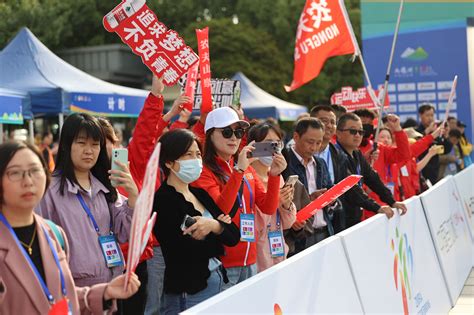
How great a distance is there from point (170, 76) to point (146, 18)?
45cm

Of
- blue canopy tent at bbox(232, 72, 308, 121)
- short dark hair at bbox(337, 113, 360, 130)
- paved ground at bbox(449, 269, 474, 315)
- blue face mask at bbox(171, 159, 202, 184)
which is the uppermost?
blue canopy tent at bbox(232, 72, 308, 121)

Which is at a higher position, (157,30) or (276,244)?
(157,30)

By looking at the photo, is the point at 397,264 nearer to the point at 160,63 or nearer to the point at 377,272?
the point at 377,272

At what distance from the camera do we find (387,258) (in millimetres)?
5566

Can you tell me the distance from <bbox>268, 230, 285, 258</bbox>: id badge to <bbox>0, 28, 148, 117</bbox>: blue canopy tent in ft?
25.1

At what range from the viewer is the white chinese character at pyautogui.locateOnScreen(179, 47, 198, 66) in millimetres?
5738

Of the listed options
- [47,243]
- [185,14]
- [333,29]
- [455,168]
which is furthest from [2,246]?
[185,14]

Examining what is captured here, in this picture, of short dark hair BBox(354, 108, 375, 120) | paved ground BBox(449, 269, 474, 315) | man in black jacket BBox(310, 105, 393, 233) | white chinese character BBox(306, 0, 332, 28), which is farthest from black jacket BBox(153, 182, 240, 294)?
white chinese character BBox(306, 0, 332, 28)

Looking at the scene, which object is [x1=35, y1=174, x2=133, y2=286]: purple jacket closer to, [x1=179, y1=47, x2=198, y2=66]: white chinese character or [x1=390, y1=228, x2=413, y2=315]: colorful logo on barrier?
[x1=179, y1=47, x2=198, y2=66]: white chinese character

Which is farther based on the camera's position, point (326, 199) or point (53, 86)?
point (53, 86)

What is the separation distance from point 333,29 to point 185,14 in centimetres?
3680

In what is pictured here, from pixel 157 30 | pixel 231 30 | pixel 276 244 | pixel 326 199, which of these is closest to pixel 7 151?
pixel 276 244

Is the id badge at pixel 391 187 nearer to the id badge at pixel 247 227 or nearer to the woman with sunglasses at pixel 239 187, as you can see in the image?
the woman with sunglasses at pixel 239 187

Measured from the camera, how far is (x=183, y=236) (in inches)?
163
